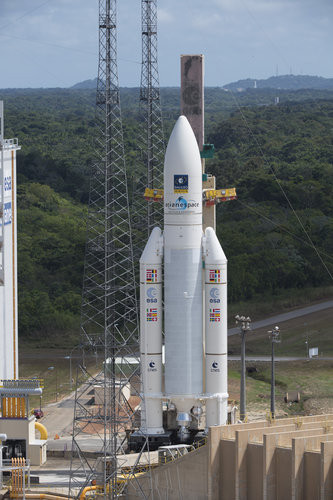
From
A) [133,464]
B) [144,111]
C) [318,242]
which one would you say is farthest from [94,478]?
[318,242]

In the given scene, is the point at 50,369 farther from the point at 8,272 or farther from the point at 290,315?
the point at 290,315

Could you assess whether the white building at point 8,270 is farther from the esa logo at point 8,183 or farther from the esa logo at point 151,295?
the esa logo at point 151,295

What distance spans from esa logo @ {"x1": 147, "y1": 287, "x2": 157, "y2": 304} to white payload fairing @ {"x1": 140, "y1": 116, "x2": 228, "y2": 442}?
0.05 metres

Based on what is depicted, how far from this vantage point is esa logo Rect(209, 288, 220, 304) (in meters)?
53.8

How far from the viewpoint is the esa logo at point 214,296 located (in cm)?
5375

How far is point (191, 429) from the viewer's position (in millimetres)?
54500

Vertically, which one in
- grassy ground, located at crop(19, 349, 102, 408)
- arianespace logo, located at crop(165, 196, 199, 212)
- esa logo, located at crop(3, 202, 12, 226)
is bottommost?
grassy ground, located at crop(19, 349, 102, 408)

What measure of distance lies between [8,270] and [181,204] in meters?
10.5

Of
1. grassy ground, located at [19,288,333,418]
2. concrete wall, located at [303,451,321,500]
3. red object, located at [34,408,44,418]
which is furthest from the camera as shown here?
grassy ground, located at [19,288,333,418]

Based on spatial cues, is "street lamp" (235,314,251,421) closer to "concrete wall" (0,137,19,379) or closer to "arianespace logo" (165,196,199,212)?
"arianespace logo" (165,196,199,212)

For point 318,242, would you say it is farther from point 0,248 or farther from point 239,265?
point 0,248

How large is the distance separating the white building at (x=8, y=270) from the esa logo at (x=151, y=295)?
25.3 ft

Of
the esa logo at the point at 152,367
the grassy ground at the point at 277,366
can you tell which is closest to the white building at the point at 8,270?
the grassy ground at the point at 277,366

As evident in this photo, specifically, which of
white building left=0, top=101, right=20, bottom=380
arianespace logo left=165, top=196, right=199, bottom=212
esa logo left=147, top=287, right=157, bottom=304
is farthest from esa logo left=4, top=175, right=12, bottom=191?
esa logo left=147, top=287, right=157, bottom=304
